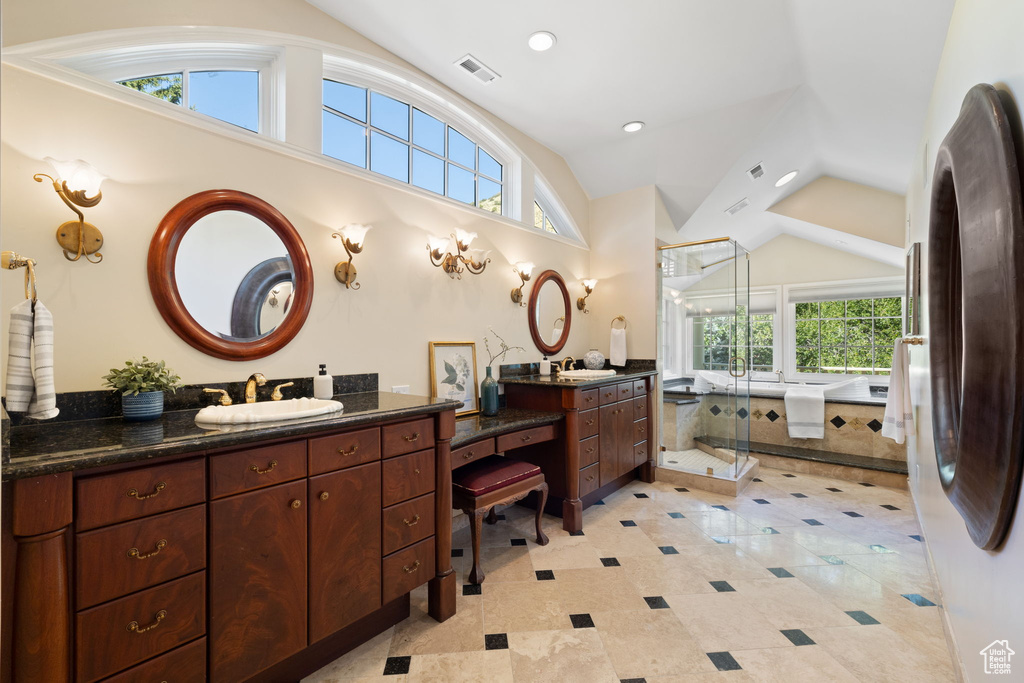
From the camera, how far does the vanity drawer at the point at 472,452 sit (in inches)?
92.2

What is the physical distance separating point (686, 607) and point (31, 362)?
2721 mm

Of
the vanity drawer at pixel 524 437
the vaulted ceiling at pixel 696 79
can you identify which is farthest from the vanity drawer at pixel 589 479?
the vaulted ceiling at pixel 696 79

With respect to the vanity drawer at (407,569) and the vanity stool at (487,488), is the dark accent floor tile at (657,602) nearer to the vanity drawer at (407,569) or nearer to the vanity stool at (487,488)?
the vanity stool at (487,488)

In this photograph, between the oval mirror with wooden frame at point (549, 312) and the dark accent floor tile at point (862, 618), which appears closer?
the dark accent floor tile at point (862, 618)

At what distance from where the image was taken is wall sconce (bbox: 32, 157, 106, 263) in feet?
5.30

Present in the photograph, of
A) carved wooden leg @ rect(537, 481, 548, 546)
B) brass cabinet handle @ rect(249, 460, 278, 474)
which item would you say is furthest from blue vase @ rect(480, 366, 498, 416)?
brass cabinet handle @ rect(249, 460, 278, 474)

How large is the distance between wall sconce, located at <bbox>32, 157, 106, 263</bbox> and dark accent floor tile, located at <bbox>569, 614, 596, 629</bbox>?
2542 mm

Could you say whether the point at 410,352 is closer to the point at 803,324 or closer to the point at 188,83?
the point at 188,83

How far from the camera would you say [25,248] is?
5.18 ft

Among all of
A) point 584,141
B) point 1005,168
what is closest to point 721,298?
point 584,141

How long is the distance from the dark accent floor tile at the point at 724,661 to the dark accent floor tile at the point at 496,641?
858 millimetres

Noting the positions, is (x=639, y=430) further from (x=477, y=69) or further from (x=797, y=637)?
(x=477, y=69)

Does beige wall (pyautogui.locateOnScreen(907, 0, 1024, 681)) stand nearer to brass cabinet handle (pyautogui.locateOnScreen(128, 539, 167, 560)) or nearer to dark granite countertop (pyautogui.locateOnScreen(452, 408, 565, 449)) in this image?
dark granite countertop (pyautogui.locateOnScreen(452, 408, 565, 449))
